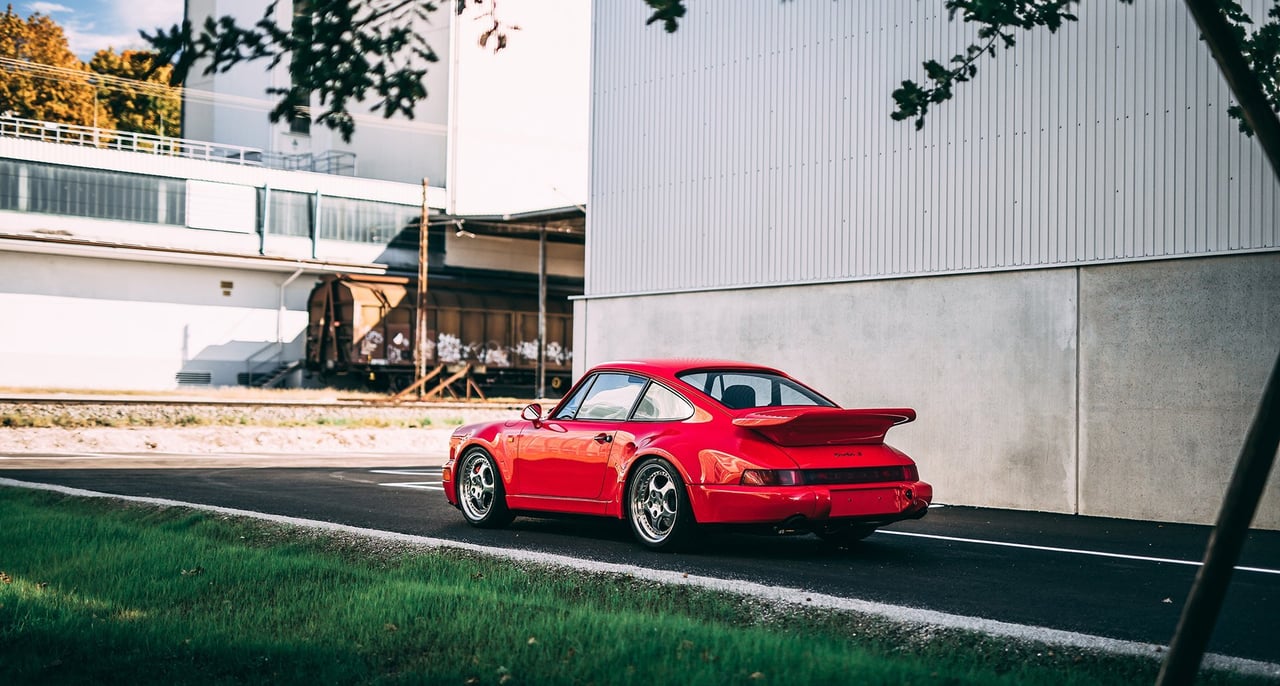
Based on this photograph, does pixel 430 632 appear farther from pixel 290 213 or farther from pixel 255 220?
pixel 290 213

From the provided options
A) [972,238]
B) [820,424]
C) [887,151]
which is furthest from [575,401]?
[887,151]

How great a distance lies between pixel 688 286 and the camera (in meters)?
17.2

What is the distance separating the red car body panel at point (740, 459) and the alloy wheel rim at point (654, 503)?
0.38ft

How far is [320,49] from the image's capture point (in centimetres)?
466

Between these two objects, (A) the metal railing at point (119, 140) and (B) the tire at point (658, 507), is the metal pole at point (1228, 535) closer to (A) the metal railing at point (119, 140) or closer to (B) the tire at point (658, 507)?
(B) the tire at point (658, 507)

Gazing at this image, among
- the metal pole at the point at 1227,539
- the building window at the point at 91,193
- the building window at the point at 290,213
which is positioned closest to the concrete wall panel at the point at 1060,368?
the metal pole at the point at 1227,539

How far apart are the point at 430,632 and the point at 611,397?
4002 millimetres

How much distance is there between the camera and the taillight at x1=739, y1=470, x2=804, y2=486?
8438mm

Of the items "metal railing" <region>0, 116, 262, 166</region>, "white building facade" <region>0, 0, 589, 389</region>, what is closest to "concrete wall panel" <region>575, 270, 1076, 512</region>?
"white building facade" <region>0, 0, 589, 389</region>

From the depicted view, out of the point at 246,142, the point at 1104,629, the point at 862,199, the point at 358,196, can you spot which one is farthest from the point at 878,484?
the point at 246,142

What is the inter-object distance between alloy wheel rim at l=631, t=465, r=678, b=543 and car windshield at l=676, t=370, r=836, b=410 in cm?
70

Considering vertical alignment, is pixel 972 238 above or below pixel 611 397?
above

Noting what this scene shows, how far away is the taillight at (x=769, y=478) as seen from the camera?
27.7 ft

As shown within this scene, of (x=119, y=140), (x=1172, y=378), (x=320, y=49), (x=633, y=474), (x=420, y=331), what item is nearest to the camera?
(x=320, y=49)
